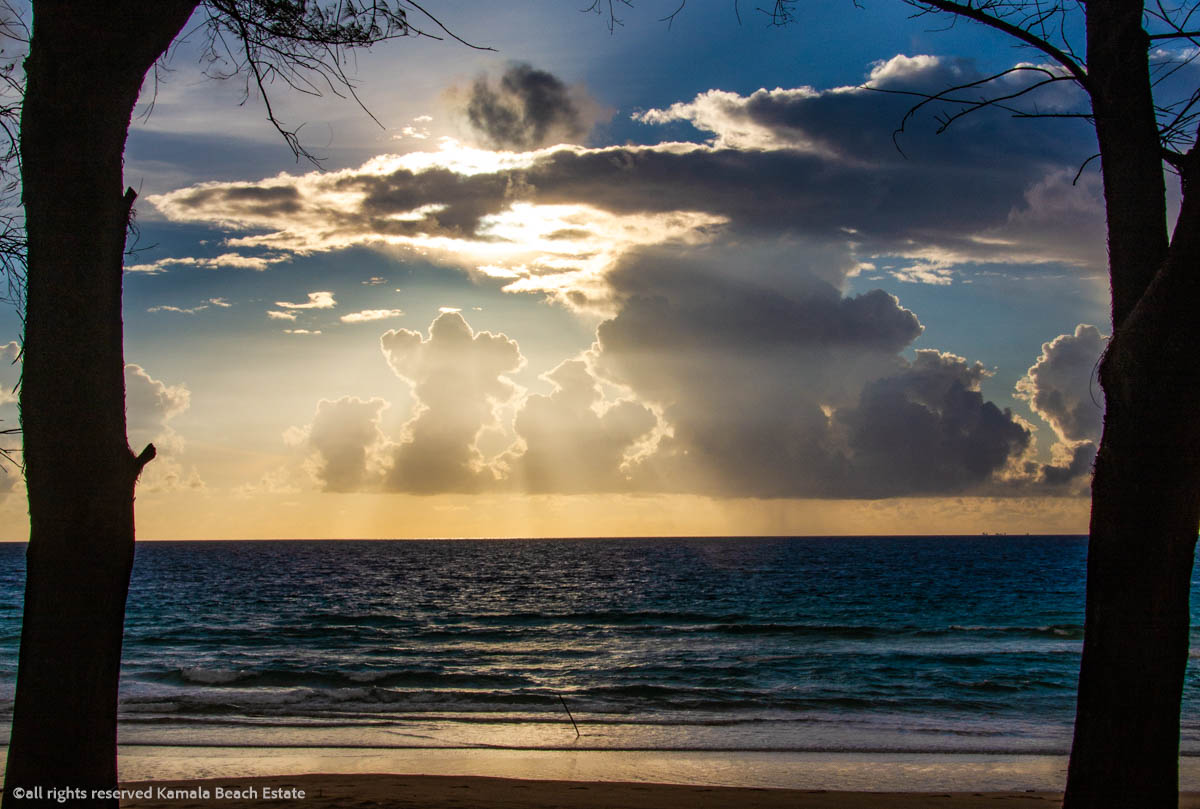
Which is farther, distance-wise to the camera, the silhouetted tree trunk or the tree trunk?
the silhouetted tree trunk

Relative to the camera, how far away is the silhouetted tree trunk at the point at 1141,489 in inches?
150

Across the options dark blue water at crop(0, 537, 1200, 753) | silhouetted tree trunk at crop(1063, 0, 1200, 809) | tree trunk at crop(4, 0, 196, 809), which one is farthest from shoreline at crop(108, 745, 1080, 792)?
tree trunk at crop(4, 0, 196, 809)

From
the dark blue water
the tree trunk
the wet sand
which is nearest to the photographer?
the tree trunk

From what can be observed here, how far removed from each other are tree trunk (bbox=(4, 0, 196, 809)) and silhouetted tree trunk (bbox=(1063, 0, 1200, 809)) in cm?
462

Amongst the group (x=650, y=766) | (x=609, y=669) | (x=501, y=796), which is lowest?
(x=609, y=669)

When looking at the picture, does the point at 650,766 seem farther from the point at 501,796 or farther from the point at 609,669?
the point at 609,669

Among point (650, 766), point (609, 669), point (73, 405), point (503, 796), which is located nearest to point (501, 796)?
point (503, 796)

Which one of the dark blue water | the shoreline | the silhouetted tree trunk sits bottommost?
the dark blue water

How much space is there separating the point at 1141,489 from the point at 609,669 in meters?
21.0

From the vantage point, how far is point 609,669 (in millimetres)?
23547

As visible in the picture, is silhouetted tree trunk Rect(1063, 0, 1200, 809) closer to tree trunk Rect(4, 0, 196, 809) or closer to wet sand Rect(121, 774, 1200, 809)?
tree trunk Rect(4, 0, 196, 809)

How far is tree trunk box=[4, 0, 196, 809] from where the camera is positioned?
3684 mm

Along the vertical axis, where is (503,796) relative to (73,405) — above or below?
below

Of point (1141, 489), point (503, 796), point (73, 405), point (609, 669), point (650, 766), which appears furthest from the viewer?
point (609, 669)
